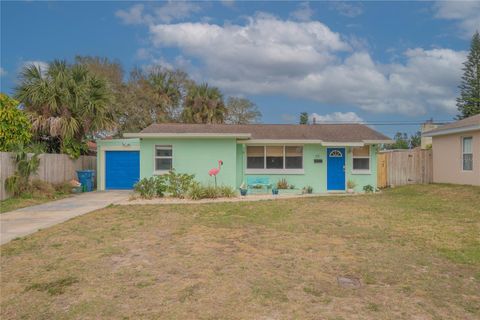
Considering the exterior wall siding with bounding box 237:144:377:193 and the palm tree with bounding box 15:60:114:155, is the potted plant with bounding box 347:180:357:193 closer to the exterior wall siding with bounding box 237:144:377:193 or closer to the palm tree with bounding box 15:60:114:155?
the exterior wall siding with bounding box 237:144:377:193

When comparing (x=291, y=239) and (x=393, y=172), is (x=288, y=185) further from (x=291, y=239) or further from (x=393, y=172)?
(x=291, y=239)

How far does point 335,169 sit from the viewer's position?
17.5m

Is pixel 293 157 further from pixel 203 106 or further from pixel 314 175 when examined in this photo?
pixel 203 106

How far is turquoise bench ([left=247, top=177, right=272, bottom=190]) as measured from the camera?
16709 mm

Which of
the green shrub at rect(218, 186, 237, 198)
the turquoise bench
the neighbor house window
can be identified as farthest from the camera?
the neighbor house window

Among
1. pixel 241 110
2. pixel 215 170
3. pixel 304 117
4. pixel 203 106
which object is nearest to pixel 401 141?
pixel 304 117

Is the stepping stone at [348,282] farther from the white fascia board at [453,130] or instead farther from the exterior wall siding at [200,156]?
the white fascia board at [453,130]

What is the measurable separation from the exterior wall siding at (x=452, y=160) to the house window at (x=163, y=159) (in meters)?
14.0

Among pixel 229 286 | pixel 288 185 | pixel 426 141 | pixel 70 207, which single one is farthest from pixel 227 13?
pixel 426 141

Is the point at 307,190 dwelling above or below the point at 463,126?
below

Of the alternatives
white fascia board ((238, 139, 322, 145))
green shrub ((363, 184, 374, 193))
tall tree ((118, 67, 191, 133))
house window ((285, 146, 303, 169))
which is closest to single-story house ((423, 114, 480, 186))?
green shrub ((363, 184, 374, 193))

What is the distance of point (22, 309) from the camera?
165 inches

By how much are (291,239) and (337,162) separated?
1075 centimetres

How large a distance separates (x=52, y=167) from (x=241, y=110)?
2582 centimetres
